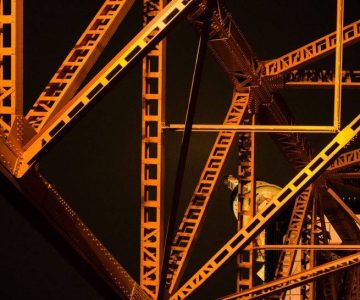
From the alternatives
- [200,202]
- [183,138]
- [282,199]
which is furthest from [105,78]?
[200,202]

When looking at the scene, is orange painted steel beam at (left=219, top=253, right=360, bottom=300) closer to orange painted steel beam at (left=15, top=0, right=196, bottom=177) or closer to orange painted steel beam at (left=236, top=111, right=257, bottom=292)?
orange painted steel beam at (left=236, top=111, right=257, bottom=292)

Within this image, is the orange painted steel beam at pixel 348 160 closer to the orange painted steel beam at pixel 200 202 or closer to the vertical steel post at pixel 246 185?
the vertical steel post at pixel 246 185

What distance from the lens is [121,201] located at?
2375 cm

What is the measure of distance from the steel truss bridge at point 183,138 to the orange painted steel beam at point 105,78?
0.01m

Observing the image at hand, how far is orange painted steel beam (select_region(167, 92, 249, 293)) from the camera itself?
48.8 feet

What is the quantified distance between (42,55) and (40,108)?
36.6 ft

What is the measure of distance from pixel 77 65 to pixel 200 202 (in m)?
4.96

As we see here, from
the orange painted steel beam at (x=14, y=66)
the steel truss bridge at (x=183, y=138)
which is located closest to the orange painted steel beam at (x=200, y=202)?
the steel truss bridge at (x=183, y=138)

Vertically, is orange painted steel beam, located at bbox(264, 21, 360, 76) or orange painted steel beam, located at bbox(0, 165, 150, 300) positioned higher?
orange painted steel beam, located at bbox(264, 21, 360, 76)

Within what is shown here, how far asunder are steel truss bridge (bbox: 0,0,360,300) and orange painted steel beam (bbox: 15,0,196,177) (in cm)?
1

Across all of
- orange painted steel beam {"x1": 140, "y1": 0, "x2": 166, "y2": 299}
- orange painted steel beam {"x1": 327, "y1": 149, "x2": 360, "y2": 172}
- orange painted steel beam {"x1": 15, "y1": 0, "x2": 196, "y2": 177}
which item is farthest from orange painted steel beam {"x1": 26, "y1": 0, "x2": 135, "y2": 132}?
orange painted steel beam {"x1": 327, "y1": 149, "x2": 360, "y2": 172}

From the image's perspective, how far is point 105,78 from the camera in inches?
376

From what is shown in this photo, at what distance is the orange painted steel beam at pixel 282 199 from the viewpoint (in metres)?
12.9

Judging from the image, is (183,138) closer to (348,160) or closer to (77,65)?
(77,65)
